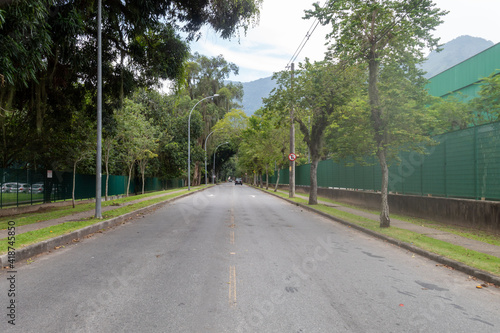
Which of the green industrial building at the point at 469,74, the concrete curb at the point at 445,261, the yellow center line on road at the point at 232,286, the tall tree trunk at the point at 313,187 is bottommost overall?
the concrete curb at the point at 445,261

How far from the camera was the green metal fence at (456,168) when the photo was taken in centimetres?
1048

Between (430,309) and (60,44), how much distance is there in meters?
12.3

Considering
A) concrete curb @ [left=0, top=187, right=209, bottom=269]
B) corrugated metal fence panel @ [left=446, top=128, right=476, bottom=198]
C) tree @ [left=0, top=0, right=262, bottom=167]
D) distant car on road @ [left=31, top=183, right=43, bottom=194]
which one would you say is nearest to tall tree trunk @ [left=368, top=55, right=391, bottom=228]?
corrugated metal fence panel @ [left=446, top=128, right=476, bottom=198]

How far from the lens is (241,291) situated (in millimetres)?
4980

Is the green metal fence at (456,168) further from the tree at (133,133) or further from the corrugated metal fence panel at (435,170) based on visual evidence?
the tree at (133,133)

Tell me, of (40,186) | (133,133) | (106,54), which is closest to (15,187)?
(40,186)

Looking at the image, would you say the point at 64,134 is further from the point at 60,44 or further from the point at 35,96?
the point at 60,44

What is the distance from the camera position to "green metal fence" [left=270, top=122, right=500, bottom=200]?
413 inches

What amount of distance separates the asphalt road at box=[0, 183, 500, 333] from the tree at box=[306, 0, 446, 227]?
4.82 meters

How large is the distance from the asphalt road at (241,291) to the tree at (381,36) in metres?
4.82

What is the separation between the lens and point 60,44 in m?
11.2

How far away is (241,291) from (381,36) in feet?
31.7

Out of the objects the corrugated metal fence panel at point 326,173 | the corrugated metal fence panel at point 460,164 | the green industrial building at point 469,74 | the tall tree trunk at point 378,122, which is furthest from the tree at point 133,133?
the green industrial building at point 469,74

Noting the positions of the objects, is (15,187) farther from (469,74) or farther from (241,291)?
(469,74)
